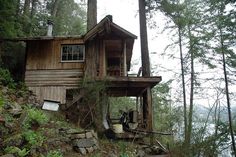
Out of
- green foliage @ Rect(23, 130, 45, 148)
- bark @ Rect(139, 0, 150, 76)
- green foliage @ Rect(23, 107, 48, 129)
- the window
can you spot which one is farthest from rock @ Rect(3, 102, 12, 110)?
bark @ Rect(139, 0, 150, 76)

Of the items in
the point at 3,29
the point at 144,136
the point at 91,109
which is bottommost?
the point at 144,136

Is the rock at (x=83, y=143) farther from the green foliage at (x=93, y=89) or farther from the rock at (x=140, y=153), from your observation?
the green foliage at (x=93, y=89)

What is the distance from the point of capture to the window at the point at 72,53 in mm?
16078

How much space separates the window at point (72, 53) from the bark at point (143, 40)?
12.9 ft

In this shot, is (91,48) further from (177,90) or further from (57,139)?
(177,90)

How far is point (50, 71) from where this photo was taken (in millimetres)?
15938

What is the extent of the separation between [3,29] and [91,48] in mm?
5265

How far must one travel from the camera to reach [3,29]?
16031 mm

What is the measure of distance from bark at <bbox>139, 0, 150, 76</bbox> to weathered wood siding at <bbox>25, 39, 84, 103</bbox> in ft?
13.1

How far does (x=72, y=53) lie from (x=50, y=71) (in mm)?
1653

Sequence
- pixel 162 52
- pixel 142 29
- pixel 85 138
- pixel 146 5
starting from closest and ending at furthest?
pixel 85 138 → pixel 142 29 → pixel 146 5 → pixel 162 52

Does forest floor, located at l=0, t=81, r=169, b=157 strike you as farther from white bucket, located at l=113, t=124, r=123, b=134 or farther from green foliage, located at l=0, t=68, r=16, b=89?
green foliage, located at l=0, t=68, r=16, b=89

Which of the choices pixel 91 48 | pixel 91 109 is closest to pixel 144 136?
pixel 91 109

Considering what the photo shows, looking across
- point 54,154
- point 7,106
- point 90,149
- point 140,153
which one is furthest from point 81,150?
point 7,106
